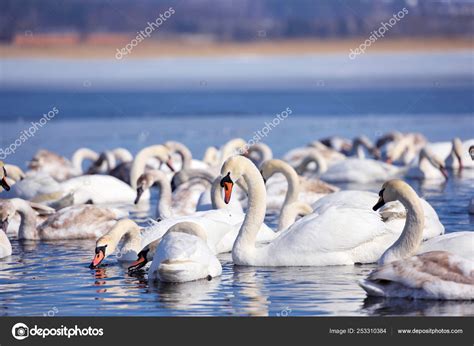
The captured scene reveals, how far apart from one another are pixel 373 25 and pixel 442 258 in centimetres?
13520

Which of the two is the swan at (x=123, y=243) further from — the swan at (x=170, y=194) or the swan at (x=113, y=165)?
the swan at (x=113, y=165)

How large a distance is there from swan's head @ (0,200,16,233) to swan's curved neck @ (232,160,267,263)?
10.4 ft

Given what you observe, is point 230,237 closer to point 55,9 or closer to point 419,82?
point 419,82

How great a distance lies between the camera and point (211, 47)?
5374 inches

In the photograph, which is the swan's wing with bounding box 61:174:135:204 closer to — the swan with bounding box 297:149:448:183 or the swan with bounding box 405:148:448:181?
the swan with bounding box 297:149:448:183

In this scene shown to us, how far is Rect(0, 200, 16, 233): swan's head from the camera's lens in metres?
13.9

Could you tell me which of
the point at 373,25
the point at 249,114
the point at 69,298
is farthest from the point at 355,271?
the point at 373,25

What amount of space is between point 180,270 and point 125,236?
5.56ft

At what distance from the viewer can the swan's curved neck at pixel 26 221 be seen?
1399 cm

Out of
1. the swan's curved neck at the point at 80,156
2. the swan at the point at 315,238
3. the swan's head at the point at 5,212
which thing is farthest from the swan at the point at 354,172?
the swan at the point at 315,238

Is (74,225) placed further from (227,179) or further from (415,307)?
(415,307)


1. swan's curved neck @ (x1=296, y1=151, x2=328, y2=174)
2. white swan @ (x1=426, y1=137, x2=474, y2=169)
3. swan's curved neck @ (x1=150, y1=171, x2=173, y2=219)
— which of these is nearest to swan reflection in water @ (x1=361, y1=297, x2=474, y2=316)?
swan's curved neck @ (x1=150, y1=171, x2=173, y2=219)

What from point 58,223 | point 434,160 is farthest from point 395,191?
point 434,160
